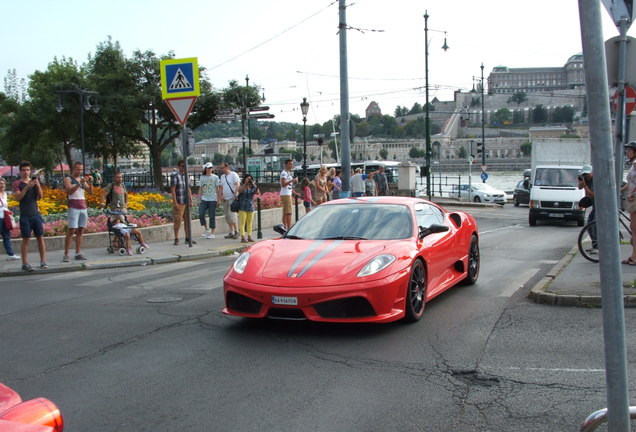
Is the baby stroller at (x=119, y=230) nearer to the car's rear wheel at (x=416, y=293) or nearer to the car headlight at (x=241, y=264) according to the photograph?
the car headlight at (x=241, y=264)

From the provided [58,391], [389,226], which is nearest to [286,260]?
[389,226]

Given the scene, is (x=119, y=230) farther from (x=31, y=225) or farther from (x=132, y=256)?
(x=31, y=225)

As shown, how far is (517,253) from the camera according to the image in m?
13.1

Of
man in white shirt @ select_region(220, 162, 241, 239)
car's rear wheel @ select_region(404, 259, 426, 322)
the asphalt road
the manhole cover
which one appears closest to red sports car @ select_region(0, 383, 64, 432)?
the asphalt road

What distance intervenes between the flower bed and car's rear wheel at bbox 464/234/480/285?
788cm

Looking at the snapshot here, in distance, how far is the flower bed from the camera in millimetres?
14859

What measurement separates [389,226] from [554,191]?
16.0 m

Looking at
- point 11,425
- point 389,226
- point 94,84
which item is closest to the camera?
point 11,425

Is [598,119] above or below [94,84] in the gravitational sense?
below

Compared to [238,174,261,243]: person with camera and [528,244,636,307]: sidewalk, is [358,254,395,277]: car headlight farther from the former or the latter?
[238,174,261,243]: person with camera

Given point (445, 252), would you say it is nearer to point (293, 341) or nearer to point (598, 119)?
point (293, 341)

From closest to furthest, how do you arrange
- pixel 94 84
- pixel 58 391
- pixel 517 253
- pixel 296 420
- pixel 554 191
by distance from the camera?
pixel 296 420, pixel 58 391, pixel 517 253, pixel 554 191, pixel 94 84

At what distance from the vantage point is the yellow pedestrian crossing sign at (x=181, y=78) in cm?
1330

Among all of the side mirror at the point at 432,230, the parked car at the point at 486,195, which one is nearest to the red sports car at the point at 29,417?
the side mirror at the point at 432,230
